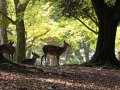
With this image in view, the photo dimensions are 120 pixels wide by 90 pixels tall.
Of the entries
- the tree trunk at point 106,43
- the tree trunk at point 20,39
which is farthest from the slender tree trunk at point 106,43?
the tree trunk at point 20,39

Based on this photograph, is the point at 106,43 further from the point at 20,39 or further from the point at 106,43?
the point at 20,39

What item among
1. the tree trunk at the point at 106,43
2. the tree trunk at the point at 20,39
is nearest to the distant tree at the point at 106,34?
the tree trunk at the point at 106,43

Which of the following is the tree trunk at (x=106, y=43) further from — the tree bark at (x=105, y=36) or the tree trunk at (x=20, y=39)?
the tree trunk at (x=20, y=39)

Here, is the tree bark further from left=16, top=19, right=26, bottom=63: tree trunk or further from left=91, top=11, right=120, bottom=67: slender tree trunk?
left=16, top=19, right=26, bottom=63: tree trunk

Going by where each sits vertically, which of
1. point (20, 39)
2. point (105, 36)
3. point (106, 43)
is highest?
point (20, 39)

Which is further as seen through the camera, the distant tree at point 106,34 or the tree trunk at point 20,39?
the tree trunk at point 20,39

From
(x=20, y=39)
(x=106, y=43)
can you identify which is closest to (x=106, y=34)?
(x=106, y=43)

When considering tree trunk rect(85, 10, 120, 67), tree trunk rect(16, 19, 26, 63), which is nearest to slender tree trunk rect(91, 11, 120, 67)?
tree trunk rect(85, 10, 120, 67)

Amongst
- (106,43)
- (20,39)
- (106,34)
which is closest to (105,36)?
(106,34)

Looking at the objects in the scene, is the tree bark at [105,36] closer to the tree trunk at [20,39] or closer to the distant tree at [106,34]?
the distant tree at [106,34]

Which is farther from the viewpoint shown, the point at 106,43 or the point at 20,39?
the point at 20,39

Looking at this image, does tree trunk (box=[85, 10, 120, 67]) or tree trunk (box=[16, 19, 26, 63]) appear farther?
tree trunk (box=[16, 19, 26, 63])

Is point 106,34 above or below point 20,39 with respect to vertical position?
below

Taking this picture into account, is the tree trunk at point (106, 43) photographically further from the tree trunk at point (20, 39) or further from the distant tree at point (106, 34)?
the tree trunk at point (20, 39)
